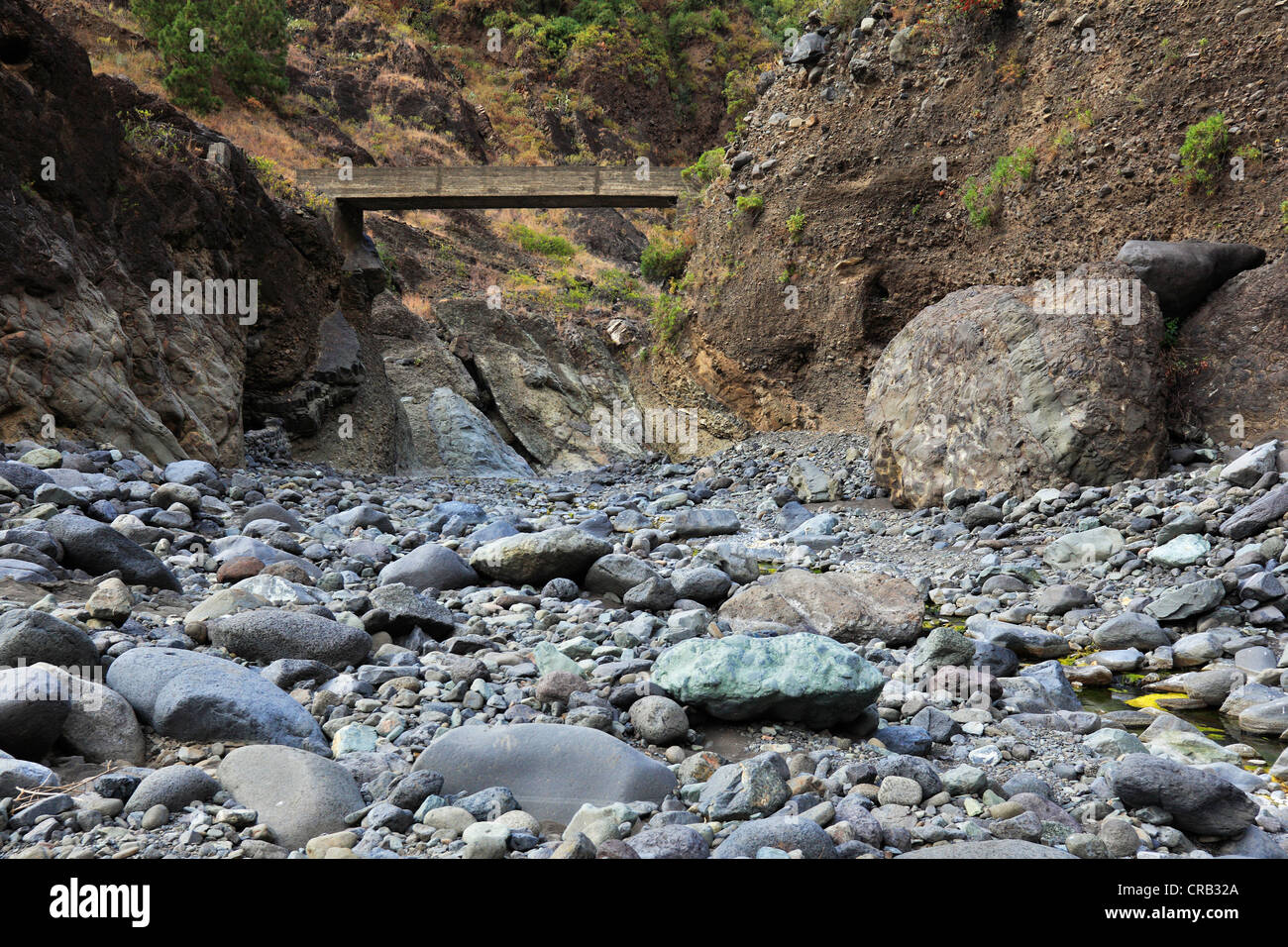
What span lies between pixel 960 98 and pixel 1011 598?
32.9 feet

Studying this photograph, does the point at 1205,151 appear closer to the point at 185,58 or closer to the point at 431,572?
the point at 431,572

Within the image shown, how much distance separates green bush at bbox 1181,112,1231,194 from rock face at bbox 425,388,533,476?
1141 cm

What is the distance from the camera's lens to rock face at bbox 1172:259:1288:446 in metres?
8.07

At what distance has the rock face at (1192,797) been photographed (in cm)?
249

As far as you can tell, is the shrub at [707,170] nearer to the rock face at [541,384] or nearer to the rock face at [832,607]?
the rock face at [541,384]

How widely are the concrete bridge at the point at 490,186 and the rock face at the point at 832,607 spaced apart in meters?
13.6

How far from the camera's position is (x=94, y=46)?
2431cm

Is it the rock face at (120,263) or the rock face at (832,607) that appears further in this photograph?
the rock face at (120,263)

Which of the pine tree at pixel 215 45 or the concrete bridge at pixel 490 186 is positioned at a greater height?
the pine tree at pixel 215 45

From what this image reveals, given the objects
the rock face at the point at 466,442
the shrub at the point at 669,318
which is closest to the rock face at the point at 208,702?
the rock face at the point at 466,442

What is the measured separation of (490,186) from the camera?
17.1m

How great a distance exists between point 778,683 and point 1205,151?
958 cm
